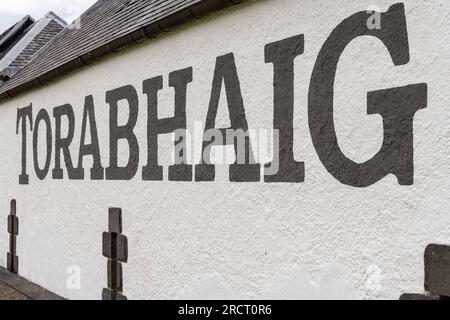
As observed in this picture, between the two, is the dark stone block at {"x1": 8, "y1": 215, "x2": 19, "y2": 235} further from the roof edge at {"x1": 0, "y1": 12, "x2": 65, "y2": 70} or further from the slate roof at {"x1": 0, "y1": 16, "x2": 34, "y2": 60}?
the slate roof at {"x1": 0, "y1": 16, "x2": 34, "y2": 60}

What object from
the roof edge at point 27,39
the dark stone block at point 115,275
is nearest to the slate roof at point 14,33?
the roof edge at point 27,39

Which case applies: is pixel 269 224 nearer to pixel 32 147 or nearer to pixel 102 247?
pixel 102 247

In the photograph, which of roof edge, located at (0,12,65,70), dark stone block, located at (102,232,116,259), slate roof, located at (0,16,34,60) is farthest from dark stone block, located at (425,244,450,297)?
slate roof, located at (0,16,34,60)

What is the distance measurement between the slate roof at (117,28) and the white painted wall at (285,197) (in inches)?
4.9

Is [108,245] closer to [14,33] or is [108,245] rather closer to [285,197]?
[285,197]

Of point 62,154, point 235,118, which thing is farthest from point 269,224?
point 62,154

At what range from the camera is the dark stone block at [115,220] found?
233 inches

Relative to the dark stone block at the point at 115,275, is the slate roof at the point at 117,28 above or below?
above

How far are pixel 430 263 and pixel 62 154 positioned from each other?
5427 mm

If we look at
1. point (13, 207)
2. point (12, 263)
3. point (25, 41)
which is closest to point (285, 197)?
point (13, 207)

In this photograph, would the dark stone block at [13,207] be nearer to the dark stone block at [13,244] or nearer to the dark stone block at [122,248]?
the dark stone block at [13,244]

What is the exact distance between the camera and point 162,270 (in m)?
5.18

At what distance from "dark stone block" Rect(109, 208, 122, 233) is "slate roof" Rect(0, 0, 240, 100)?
5.72 feet

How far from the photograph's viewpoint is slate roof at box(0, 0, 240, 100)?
4772mm
